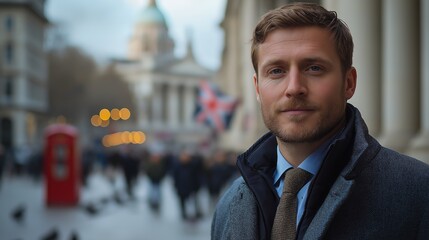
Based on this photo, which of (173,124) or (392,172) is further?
(173,124)

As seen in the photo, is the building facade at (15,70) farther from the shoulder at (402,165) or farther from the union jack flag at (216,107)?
the shoulder at (402,165)

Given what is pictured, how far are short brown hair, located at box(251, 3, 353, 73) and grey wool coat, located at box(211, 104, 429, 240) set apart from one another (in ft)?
0.72

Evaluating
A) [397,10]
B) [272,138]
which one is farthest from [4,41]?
[272,138]

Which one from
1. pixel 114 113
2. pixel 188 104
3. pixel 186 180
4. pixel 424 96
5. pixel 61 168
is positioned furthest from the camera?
pixel 188 104

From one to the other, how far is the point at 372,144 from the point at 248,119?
881 inches

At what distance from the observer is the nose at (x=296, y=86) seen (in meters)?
1.79

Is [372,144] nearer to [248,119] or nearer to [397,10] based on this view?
[397,10]

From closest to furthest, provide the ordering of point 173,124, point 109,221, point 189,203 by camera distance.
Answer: point 109,221 → point 189,203 → point 173,124

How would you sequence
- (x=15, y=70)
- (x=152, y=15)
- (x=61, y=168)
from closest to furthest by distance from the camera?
(x=61, y=168) < (x=15, y=70) < (x=152, y=15)

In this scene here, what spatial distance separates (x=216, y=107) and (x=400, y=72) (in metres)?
11.2

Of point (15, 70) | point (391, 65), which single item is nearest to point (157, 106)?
point (15, 70)

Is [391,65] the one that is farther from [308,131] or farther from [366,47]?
[308,131]

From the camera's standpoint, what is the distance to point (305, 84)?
5.93ft

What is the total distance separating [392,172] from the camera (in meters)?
1.72
